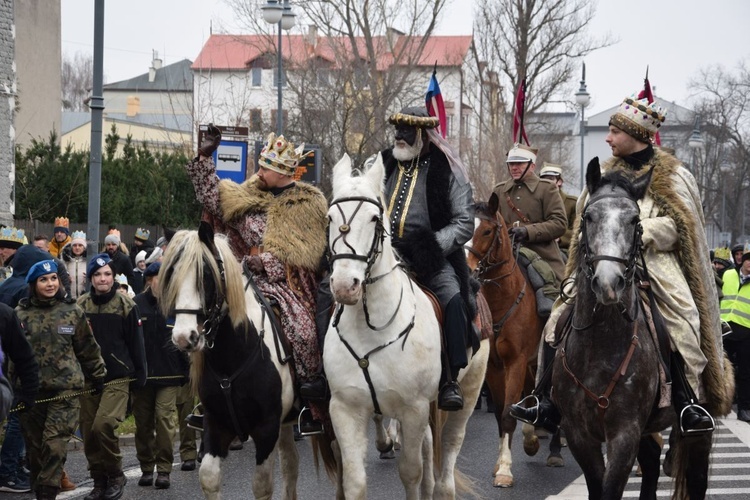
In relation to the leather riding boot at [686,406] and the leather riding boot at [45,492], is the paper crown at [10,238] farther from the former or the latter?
the leather riding boot at [686,406]

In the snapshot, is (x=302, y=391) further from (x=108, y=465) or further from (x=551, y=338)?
(x=108, y=465)

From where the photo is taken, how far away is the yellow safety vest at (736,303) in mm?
17034

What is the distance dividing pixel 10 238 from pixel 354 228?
7.32m

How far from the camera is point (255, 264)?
863 cm

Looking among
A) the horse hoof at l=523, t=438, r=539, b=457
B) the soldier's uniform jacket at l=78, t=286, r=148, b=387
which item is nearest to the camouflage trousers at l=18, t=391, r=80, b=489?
the soldier's uniform jacket at l=78, t=286, r=148, b=387

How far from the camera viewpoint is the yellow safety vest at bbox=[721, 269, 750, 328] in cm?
1703

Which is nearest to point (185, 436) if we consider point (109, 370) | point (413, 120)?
point (109, 370)

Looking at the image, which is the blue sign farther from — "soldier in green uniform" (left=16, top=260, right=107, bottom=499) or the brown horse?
"soldier in green uniform" (left=16, top=260, right=107, bottom=499)

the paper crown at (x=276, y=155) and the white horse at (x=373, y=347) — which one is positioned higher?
the paper crown at (x=276, y=155)

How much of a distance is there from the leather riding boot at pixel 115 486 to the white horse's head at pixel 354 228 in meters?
4.32

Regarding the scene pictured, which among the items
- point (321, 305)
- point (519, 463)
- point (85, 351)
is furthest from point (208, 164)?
point (519, 463)

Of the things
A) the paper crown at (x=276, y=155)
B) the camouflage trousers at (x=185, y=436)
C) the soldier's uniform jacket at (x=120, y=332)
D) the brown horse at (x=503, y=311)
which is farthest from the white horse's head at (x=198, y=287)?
the brown horse at (x=503, y=311)

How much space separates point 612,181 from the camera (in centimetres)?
717

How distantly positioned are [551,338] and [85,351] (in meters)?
4.33
